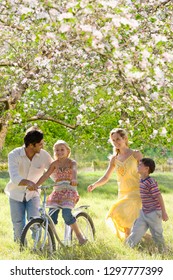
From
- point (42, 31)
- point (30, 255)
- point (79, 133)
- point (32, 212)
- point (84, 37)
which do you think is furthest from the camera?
point (79, 133)

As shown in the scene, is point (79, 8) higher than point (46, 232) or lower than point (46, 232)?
higher

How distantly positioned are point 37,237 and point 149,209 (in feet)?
5.87

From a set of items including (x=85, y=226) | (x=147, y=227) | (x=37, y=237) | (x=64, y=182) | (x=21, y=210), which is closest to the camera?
(x=37, y=237)

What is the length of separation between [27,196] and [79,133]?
10.2 metres

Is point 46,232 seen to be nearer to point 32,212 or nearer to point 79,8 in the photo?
point 32,212

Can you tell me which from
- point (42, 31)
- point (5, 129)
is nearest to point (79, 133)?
point (5, 129)

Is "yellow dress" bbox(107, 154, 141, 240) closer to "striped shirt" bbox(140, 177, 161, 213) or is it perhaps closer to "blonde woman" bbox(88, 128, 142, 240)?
"blonde woman" bbox(88, 128, 142, 240)

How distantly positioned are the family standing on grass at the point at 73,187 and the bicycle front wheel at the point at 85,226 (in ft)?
1.15

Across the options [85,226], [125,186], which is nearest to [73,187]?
[85,226]

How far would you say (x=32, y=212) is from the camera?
766 cm

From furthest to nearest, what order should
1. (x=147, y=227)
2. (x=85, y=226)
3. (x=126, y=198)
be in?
(x=126, y=198) < (x=85, y=226) < (x=147, y=227)

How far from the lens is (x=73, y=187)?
290 inches

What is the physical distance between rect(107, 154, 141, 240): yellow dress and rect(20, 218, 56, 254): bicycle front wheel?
1779mm

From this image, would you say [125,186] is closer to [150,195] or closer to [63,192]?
[150,195]
